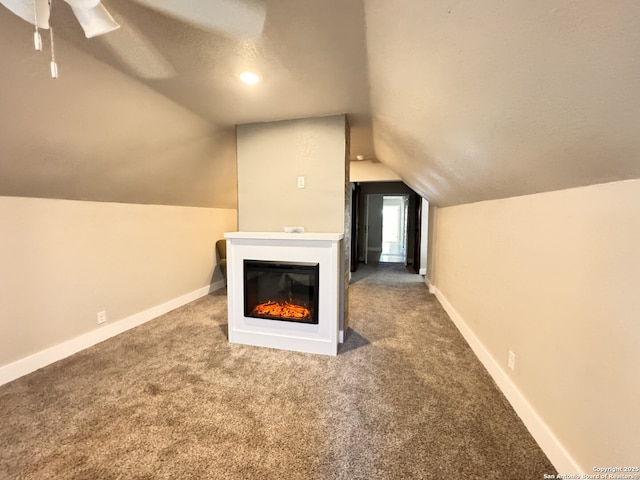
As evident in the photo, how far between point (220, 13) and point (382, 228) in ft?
28.5

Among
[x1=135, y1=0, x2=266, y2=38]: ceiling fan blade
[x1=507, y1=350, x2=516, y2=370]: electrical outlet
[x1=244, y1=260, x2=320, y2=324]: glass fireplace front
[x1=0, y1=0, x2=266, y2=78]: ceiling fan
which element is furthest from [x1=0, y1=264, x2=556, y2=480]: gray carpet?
[x1=135, y1=0, x2=266, y2=38]: ceiling fan blade

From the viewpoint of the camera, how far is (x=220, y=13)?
121cm

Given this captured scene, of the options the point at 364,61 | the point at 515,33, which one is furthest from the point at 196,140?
the point at 515,33

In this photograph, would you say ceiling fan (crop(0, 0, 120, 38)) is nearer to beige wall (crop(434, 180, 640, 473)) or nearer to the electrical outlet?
beige wall (crop(434, 180, 640, 473))

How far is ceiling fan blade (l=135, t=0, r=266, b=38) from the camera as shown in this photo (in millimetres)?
1153

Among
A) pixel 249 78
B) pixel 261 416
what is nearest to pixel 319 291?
pixel 261 416

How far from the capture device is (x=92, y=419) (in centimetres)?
165

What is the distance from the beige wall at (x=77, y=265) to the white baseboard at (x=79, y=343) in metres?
0.05

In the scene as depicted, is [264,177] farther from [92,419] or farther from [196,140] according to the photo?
[92,419]

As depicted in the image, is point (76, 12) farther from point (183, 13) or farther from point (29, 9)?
point (183, 13)

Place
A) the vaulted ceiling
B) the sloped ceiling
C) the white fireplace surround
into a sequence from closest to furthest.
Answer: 1. the sloped ceiling
2. the vaulted ceiling
3. the white fireplace surround

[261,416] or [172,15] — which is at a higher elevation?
[172,15]

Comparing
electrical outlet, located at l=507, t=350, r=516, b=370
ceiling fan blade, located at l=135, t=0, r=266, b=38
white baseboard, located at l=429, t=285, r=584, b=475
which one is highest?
ceiling fan blade, located at l=135, t=0, r=266, b=38

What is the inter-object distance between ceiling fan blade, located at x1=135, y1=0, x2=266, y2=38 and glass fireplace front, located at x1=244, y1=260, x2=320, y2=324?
1729 mm
